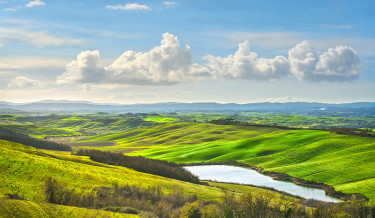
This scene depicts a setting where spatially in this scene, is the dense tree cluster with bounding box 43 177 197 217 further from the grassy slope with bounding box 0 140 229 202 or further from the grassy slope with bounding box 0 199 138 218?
the grassy slope with bounding box 0 199 138 218

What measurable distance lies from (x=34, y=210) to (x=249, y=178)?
3103 inches

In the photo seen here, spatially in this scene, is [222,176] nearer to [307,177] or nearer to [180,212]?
[307,177]

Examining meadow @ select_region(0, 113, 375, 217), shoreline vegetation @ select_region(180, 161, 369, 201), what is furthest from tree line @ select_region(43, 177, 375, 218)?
shoreline vegetation @ select_region(180, 161, 369, 201)

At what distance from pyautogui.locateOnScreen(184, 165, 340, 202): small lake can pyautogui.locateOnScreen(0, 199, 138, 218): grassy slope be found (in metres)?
58.8

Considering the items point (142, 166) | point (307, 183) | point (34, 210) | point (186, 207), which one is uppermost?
point (34, 210)

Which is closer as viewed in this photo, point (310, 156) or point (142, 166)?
point (142, 166)

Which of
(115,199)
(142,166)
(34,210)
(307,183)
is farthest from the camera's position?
(307,183)

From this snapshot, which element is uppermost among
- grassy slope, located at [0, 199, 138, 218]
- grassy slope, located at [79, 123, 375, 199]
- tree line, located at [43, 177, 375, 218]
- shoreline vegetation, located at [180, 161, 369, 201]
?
grassy slope, located at [0, 199, 138, 218]

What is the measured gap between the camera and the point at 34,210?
25.0m

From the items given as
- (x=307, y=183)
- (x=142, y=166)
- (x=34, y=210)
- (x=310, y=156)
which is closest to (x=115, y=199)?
(x=34, y=210)

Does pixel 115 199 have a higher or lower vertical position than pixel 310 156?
higher

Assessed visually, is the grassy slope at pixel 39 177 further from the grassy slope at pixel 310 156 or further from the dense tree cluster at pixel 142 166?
the grassy slope at pixel 310 156

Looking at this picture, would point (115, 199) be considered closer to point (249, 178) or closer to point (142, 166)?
point (142, 166)

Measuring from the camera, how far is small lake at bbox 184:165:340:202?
77806mm
